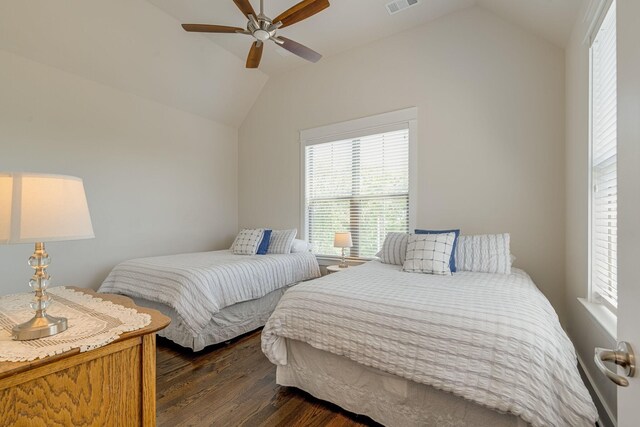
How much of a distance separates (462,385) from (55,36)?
4401 millimetres

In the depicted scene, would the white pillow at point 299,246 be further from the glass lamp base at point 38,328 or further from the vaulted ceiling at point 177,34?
the glass lamp base at point 38,328

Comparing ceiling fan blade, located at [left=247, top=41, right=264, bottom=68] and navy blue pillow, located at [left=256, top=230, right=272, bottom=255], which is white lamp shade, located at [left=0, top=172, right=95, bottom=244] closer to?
ceiling fan blade, located at [left=247, top=41, right=264, bottom=68]

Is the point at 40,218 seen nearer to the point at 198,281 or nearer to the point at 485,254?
the point at 198,281

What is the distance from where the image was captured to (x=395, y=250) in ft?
9.76

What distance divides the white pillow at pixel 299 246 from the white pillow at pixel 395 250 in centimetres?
127

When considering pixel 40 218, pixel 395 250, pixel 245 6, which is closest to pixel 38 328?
pixel 40 218

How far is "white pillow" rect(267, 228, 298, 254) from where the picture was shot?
3836 mm

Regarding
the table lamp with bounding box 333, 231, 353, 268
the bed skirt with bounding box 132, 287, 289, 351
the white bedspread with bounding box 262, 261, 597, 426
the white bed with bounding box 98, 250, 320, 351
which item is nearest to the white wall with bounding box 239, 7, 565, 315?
the table lamp with bounding box 333, 231, 353, 268

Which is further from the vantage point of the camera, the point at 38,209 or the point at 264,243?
the point at 264,243

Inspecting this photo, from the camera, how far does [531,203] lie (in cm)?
287

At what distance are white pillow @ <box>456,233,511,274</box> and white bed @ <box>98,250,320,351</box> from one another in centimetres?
188

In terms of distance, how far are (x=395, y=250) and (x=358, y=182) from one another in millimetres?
1261

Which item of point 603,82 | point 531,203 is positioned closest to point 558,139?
point 531,203

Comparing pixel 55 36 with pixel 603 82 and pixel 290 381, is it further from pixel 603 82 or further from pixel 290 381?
pixel 603 82
